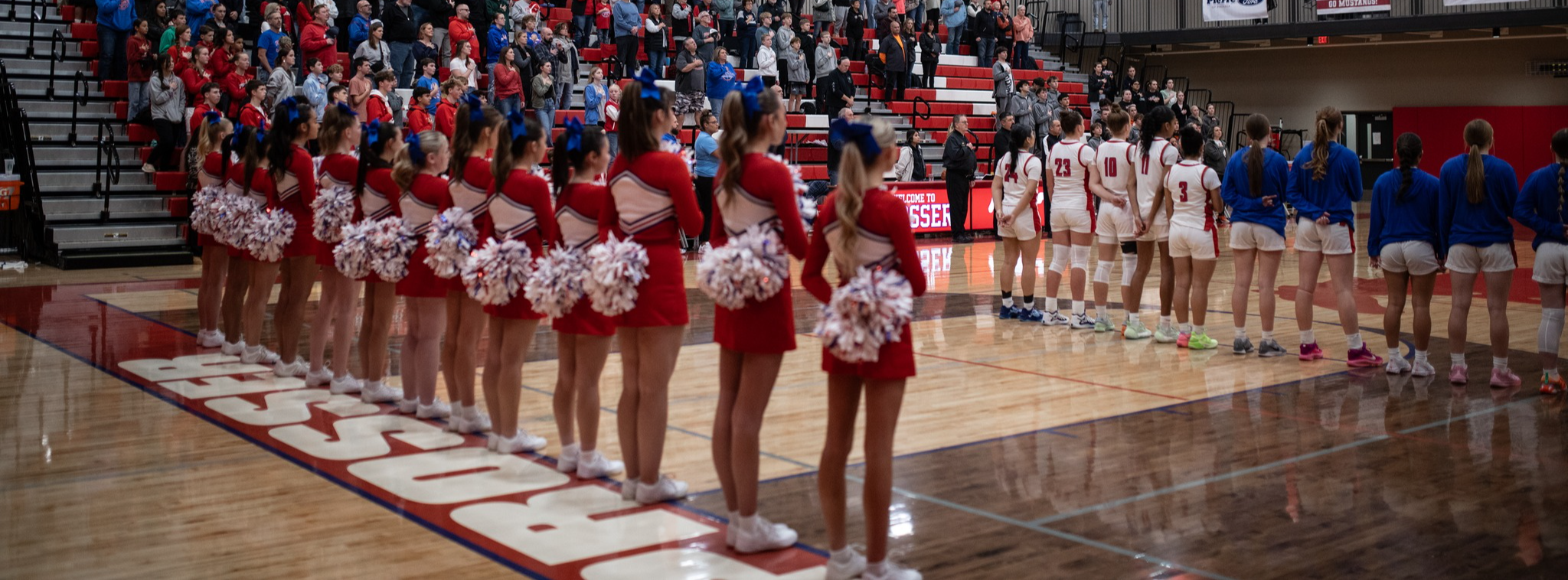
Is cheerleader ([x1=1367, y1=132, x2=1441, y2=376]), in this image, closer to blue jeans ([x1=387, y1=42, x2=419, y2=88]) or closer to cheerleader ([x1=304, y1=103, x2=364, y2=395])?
cheerleader ([x1=304, y1=103, x2=364, y2=395])

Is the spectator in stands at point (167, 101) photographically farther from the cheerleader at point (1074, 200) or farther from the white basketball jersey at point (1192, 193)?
the white basketball jersey at point (1192, 193)

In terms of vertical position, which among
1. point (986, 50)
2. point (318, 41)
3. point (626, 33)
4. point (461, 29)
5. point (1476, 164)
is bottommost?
point (1476, 164)

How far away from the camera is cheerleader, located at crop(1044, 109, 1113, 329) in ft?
29.0

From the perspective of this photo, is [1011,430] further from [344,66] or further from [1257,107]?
[1257,107]

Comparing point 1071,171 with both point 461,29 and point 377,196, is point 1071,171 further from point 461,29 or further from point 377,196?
point 461,29

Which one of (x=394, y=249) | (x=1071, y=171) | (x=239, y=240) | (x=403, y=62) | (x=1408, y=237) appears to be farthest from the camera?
(x=403, y=62)

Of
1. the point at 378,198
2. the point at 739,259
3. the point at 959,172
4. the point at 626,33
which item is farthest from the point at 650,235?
the point at 626,33

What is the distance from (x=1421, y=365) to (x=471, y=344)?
521 centimetres

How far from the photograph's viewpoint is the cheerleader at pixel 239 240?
7469 mm

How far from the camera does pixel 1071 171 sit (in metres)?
8.99

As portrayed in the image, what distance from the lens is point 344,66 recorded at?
15539 mm

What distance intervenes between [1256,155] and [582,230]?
457 centimetres

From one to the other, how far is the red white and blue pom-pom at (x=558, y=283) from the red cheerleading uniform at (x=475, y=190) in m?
0.80

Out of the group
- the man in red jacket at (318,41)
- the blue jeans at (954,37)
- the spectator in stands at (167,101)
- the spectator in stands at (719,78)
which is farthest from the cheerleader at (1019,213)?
the blue jeans at (954,37)
